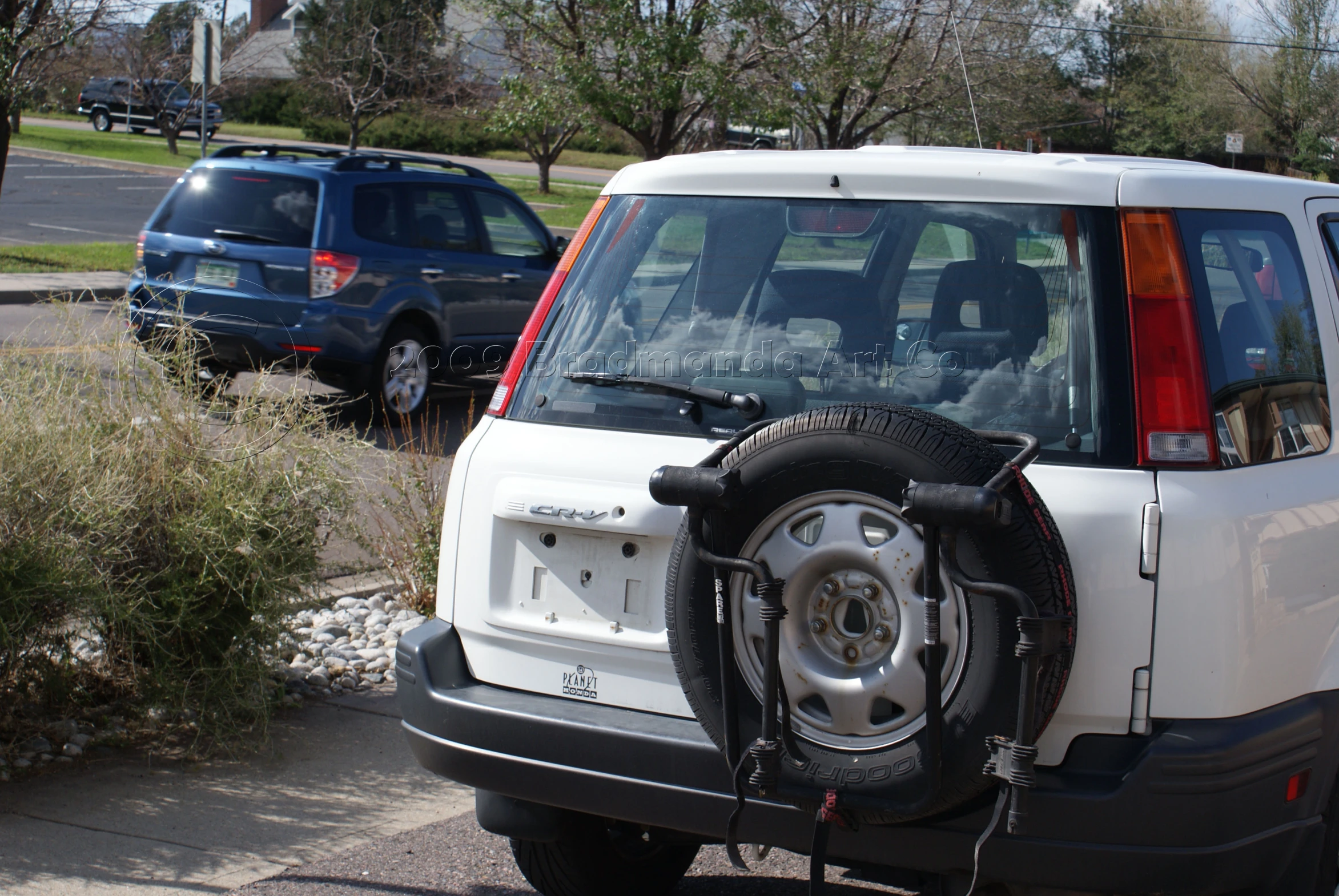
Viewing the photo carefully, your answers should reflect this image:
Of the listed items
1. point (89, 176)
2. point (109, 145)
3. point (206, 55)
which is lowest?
point (89, 176)

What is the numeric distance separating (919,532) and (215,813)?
2.73 meters

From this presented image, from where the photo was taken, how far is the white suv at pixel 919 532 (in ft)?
8.57

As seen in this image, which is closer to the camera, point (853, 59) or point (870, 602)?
point (870, 602)

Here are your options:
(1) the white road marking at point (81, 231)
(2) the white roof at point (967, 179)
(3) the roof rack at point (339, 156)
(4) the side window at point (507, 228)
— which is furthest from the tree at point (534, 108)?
(2) the white roof at point (967, 179)

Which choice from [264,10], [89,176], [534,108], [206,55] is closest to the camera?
[534,108]

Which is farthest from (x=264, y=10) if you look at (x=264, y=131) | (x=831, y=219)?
(x=831, y=219)

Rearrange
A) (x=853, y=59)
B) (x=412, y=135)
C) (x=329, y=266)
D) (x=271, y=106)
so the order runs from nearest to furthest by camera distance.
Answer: (x=329, y=266) → (x=853, y=59) → (x=412, y=135) → (x=271, y=106)

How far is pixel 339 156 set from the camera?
35.3ft

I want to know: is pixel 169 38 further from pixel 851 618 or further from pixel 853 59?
pixel 851 618

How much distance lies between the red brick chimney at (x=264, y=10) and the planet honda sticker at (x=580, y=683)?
7470 cm

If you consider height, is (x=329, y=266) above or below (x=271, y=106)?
below

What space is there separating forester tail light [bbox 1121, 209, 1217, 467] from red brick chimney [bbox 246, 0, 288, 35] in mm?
75155

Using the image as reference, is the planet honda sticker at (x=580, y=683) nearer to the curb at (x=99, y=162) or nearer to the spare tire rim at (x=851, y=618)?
the spare tire rim at (x=851, y=618)

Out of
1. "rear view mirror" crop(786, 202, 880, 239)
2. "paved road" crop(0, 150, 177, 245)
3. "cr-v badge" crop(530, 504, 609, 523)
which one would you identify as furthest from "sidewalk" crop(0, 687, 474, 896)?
"paved road" crop(0, 150, 177, 245)
